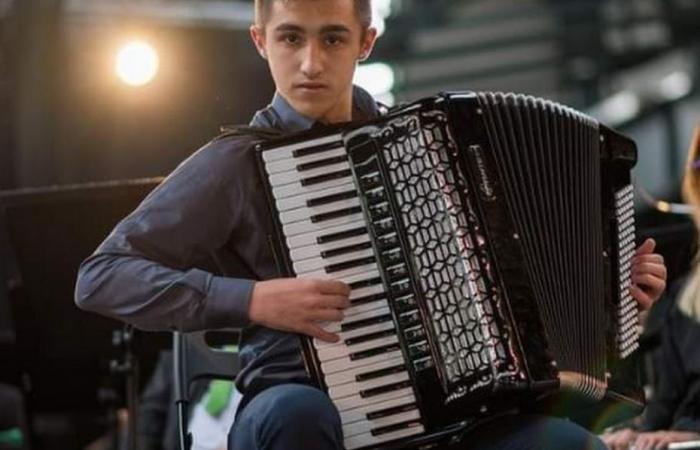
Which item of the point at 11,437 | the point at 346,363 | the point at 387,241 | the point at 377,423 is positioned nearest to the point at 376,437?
the point at 377,423

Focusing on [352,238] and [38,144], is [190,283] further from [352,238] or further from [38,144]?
[38,144]

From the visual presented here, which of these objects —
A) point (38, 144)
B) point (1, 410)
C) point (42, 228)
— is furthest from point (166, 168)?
point (42, 228)

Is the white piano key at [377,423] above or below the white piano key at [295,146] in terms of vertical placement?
below

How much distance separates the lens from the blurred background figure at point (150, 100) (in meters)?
4.07

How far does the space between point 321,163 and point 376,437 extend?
1.61 ft

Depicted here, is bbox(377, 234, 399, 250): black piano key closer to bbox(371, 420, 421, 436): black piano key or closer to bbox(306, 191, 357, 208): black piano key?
bbox(306, 191, 357, 208): black piano key

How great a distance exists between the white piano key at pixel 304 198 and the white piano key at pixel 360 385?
1.07 ft

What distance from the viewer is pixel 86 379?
4.61m

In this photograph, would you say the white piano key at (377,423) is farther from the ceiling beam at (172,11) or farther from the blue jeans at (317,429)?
the ceiling beam at (172,11)

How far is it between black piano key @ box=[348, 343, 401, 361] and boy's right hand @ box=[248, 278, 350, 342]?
0.14 feet

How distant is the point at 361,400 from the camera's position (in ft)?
9.57

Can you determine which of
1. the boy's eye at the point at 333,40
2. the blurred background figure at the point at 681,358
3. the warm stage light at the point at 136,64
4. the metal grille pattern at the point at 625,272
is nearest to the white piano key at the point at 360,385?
the metal grille pattern at the point at 625,272

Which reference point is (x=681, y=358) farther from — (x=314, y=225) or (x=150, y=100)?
(x=150, y=100)

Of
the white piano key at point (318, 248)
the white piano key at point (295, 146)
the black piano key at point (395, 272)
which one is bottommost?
the black piano key at point (395, 272)
